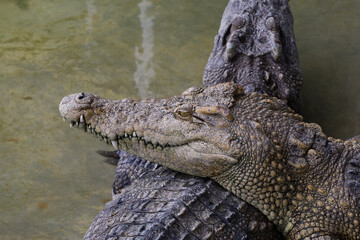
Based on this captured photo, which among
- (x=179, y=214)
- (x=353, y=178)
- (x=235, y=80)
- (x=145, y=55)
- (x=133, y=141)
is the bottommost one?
(x=179, y=214)

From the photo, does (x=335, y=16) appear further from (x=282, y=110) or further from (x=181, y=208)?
(x=181, y=208)

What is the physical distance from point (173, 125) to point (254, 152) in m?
0.50

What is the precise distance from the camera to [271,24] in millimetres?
3932

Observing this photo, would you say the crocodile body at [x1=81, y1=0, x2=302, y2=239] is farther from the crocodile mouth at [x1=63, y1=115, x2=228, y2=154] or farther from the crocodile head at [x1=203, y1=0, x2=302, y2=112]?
the crocodile mouth at [x1=63, y1=115, x2=228, y2=154]

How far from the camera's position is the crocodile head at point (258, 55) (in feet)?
11.7

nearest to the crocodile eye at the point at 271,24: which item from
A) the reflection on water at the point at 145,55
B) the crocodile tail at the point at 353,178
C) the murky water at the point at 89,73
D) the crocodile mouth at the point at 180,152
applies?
the murky water at the point at 89,73

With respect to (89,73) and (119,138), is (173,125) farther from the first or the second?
(89,73)

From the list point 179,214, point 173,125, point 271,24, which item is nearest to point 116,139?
point 173,125

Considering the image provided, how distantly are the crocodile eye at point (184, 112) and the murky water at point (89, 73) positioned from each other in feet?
3.68

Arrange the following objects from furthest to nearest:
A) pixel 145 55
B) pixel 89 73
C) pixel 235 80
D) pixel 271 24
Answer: pixel 145 55, pixel 89 73, pixel 271 24, pixel 235 80

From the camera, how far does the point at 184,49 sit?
4988 millimetres

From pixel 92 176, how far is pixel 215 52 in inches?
59.0

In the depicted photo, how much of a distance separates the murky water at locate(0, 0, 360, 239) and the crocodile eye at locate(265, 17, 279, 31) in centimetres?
81

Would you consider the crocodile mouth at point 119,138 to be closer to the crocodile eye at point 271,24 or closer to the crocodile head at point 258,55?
the crocodile head at point 258,55
